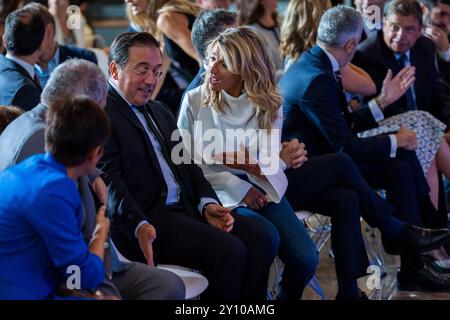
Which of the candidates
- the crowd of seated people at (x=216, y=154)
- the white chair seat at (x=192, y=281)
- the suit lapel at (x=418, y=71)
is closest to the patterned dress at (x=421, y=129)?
the crowd of seated people at (x=216, y=154)

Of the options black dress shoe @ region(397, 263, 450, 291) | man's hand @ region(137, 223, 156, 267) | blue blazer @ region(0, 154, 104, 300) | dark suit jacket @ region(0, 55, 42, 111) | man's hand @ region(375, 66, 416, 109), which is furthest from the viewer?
man's hand @ region(375, 66, 416, 109)

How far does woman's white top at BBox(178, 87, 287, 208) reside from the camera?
364 cm

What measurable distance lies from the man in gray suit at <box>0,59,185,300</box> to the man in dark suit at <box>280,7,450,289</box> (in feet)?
4.85

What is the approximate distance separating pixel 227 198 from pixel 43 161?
1360 millimetres

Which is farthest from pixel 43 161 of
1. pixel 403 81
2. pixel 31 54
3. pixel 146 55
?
pixel 403 81

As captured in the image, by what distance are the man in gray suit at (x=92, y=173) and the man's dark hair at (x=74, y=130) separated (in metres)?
0.35

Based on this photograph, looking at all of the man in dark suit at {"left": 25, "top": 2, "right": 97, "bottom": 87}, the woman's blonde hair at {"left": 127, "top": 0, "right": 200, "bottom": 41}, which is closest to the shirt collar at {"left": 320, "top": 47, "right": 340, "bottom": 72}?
the woman's blonde hair at {"left": 127, "top": 0, "right": 200, "bottom": 41}

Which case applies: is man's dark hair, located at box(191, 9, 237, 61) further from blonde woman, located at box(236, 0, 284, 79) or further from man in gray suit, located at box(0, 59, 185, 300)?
blonde woman, located at box(236, 0, 284, 79)

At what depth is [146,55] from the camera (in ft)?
10.9

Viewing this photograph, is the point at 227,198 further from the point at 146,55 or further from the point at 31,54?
the point at 31,54

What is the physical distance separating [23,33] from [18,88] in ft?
1.01

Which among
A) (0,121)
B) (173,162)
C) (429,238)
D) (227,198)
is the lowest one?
(429,238)

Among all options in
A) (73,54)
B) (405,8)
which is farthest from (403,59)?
(73,54)

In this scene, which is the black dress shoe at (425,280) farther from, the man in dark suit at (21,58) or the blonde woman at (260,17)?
the man in dark suit at (21,58)
